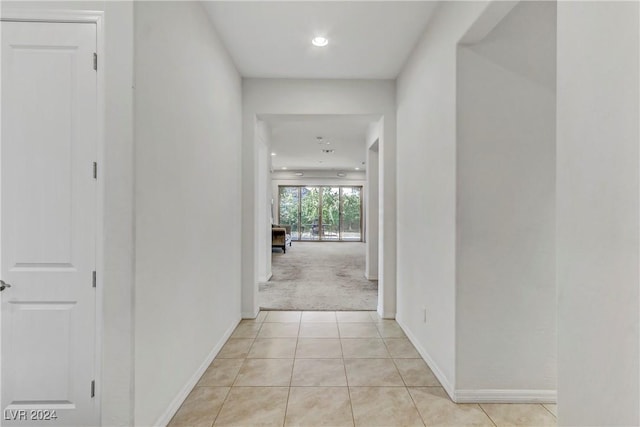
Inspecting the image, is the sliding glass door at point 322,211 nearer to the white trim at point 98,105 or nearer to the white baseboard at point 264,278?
the white baseboard at point 264,278

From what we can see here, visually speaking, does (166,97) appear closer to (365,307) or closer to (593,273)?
(593,273)

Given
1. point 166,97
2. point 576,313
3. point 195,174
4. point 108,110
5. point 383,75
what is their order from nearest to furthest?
point 576,313 < point 108,110 < point 166,97 < point 195,174 < point 383,75

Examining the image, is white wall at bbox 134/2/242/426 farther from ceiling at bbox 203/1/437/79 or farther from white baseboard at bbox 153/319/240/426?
ceiling at bbox 203/1/437/79

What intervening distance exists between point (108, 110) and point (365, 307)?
340cm

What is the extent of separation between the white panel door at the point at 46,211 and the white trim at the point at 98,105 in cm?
Result: 2

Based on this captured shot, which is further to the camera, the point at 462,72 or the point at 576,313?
the point at 462,72

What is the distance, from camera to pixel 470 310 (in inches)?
77.2

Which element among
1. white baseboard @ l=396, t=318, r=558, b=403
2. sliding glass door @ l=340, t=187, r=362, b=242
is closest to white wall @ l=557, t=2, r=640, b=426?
white baseboard @ l=396, t=318, r=558, b=403

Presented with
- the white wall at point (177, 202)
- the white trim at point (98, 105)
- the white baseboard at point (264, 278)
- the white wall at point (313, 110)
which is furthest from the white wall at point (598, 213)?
the white baseboard at point (264, 278)

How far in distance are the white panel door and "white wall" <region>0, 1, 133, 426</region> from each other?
3.7 inches

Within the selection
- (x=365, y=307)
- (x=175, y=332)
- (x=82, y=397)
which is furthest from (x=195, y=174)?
(x=365, y=307)

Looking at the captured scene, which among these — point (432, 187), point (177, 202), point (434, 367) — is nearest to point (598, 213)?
point (432, 187)

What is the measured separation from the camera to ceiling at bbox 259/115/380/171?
372 cm

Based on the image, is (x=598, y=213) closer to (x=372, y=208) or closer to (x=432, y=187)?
(x=432, y=187)
